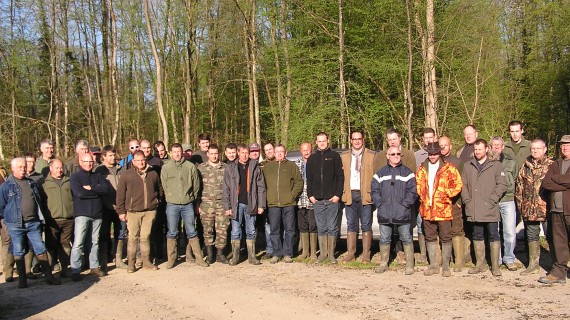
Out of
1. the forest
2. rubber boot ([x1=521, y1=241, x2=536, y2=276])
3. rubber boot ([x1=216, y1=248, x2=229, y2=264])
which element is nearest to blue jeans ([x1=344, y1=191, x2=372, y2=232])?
rubber boot ([x1=216, y1=248, x2=229, y2=264])

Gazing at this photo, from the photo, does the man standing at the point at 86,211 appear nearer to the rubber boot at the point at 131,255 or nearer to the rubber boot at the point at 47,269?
the rubber boot at the point at 47,269

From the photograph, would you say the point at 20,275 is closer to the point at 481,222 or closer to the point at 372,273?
the point at 372,273

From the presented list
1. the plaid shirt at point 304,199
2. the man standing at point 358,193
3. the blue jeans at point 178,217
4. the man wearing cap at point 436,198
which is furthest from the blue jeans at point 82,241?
the man wearing cap at point 436,198

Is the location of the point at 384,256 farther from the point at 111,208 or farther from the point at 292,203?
the point at 111,208

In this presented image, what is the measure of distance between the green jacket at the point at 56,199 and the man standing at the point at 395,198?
4834 mm

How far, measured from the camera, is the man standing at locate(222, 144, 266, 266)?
853cm

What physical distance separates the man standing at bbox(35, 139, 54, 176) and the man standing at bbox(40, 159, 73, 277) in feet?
2.40

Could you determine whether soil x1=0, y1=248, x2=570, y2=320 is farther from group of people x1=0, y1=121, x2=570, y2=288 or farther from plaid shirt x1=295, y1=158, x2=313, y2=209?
plaid shirt x1=295, y1=158, x2=313, y2=209

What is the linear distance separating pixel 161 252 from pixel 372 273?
157 inches

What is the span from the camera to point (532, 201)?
7.46 meters

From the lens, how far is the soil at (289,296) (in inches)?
232

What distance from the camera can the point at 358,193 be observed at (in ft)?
27.6

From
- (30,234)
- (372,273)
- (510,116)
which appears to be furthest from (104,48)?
(372,273)

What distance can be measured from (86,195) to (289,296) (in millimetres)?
3633
